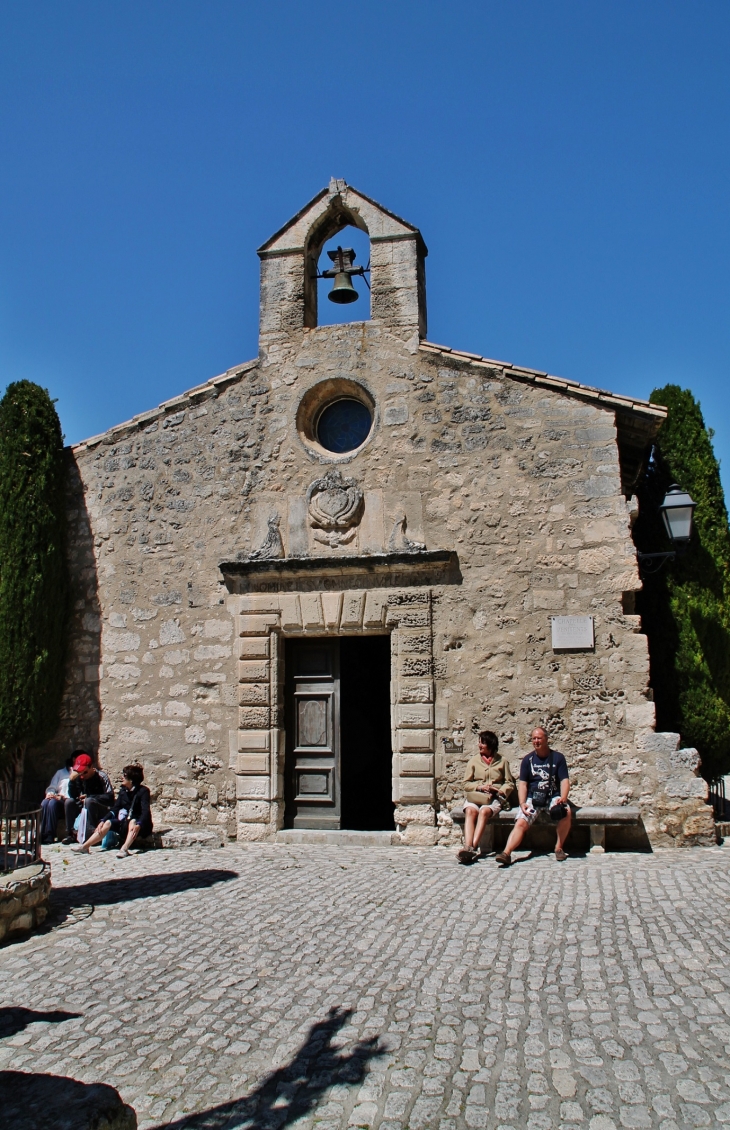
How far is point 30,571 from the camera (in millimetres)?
9234

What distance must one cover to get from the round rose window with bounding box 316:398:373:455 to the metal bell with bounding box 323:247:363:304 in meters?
1.14

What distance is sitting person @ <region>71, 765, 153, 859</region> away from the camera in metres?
8.12

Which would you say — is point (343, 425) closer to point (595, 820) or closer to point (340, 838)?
point (340, 838)

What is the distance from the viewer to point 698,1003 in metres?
3.91

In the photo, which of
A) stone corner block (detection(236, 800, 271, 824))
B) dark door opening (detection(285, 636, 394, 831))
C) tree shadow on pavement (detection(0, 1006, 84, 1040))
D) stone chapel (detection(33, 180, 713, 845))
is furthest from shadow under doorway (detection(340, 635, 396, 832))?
tree shadow on pavement (detection(0, 1006, 84, 1040))

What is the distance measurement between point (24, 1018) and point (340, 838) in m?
4.67

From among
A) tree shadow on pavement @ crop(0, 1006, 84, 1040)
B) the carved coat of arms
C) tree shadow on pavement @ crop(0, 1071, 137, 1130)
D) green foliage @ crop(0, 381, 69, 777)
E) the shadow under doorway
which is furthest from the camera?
Result: the shadow under doorway

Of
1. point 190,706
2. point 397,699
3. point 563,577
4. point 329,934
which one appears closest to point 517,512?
point 563,577

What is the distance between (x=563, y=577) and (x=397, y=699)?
2.01 meters

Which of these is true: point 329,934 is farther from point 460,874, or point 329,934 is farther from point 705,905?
point 705,905

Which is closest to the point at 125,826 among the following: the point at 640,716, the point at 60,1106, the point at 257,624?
the point at 257,624

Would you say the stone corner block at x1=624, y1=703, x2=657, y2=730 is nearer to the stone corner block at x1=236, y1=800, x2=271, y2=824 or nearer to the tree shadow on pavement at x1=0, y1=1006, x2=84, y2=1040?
the stone corner block at x1=236, y1=800, x2=271, y2=824

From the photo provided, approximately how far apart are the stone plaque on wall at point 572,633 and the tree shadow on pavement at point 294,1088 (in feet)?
16.2

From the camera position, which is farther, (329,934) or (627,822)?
(627,822)
